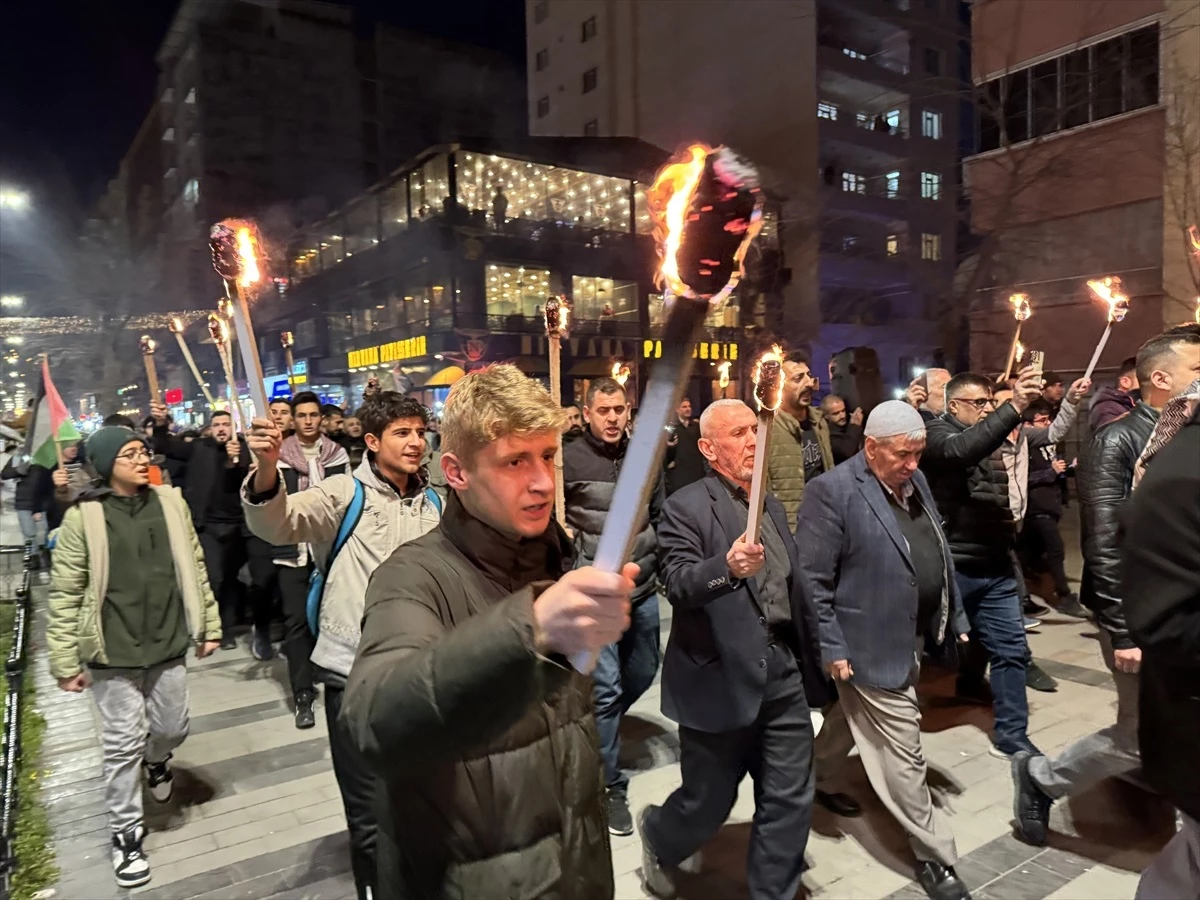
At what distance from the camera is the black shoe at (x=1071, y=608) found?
8.38 metres

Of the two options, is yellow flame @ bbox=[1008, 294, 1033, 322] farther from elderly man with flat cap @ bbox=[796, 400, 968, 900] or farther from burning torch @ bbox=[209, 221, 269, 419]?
Result: burning torch @ bbox=[209, 221, 269, 419]

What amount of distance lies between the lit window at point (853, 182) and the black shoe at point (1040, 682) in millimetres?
30963

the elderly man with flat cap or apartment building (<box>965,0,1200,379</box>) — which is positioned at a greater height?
apartment building (<box>965,0,1200,379</box>)

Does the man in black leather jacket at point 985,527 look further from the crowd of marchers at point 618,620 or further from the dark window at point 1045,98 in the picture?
the dark window at point 1045,98

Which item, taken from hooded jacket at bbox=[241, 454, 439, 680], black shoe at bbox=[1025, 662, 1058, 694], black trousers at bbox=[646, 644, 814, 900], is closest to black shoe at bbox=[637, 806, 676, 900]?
black trousers at bbox=[646, 644, 814, 900]

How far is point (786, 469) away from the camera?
6.11m

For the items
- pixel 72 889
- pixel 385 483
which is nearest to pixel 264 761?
pixel 72 889

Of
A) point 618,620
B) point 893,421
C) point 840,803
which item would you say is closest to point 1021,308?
point 893,421

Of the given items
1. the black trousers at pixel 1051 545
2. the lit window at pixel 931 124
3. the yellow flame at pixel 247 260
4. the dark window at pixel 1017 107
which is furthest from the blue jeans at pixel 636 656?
the lit window at pixel 931 124

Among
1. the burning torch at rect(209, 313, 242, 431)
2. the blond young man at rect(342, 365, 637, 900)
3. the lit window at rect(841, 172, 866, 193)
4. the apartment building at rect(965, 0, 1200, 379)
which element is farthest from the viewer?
the lit window at rect(841, 172, 866, 193)

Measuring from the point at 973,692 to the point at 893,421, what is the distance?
11.5 feet

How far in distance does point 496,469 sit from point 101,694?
148 inches

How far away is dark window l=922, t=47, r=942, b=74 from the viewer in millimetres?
36688

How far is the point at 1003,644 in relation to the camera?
492 centimetres
